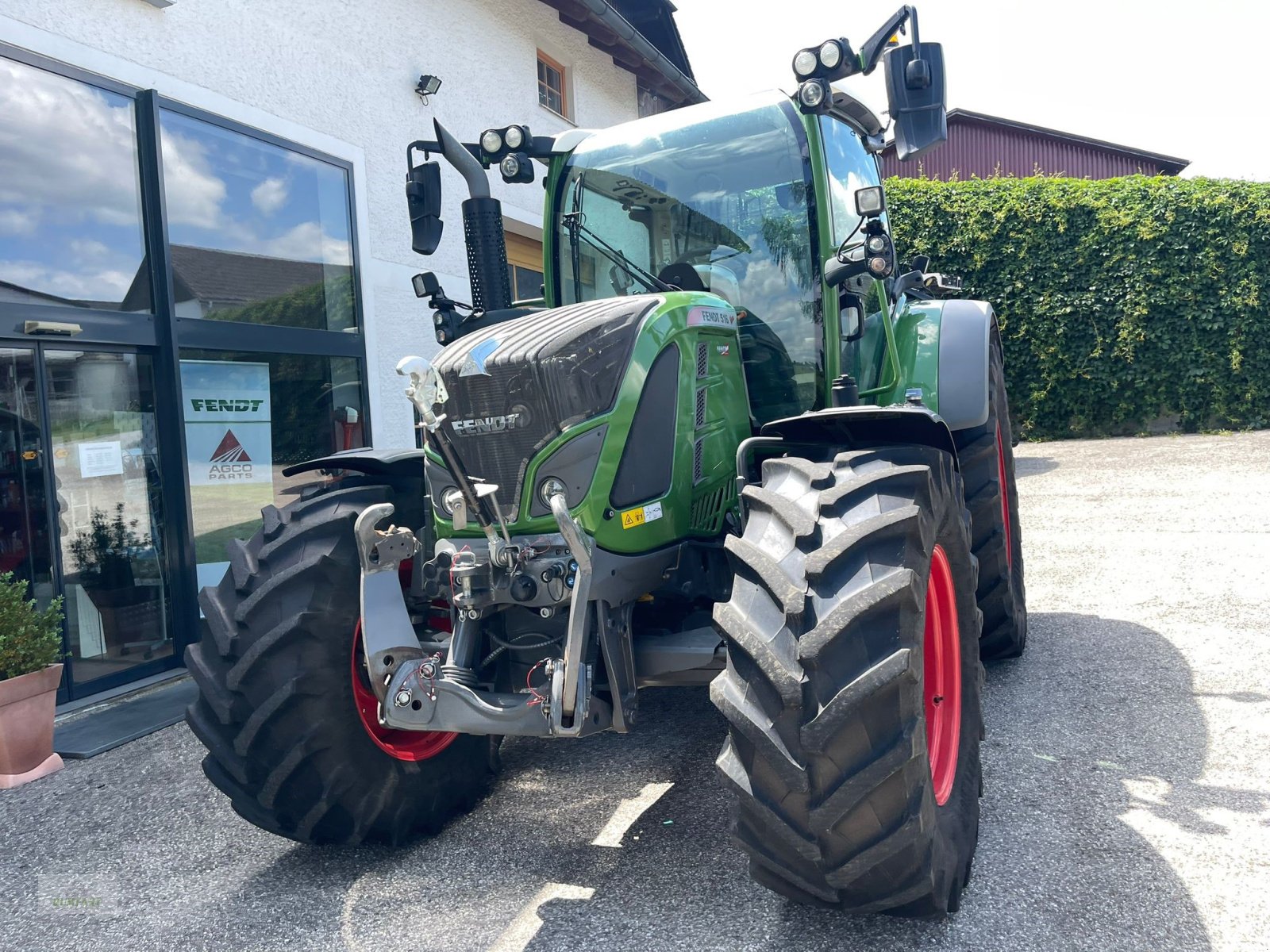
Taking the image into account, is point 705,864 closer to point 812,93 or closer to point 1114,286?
point 812,93

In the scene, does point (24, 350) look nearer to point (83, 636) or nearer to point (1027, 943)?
point (83, 636)

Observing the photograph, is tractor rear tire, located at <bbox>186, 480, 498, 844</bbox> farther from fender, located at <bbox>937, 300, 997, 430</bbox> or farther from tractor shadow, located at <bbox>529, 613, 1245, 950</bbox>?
fender, located at <bbox>937, 300, 997, 430</bbox>

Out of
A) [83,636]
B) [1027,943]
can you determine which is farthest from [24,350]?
[1027,943]

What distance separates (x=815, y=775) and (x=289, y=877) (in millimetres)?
1764

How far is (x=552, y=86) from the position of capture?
10.5 meters

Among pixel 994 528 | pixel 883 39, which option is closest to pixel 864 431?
pixel 883 39

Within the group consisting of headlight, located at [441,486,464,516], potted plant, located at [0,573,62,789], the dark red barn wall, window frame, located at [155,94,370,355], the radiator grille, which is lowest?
potted plant, located at [0,573,62,789]

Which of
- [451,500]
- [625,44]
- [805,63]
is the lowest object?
[451,500]

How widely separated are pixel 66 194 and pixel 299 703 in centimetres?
377

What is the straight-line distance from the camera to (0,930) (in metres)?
2.84

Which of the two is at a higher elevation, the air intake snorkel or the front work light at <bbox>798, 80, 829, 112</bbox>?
the front work light at <bbox>798, 80, 829, 112</bbox>

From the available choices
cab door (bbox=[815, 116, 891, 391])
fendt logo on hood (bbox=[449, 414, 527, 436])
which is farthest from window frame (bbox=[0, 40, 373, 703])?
cab door (bbox=[815, 116, 891, 391])

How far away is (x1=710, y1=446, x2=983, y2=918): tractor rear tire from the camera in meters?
2.12

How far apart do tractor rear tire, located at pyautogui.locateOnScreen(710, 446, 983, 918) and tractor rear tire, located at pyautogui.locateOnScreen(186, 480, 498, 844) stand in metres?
1.27
